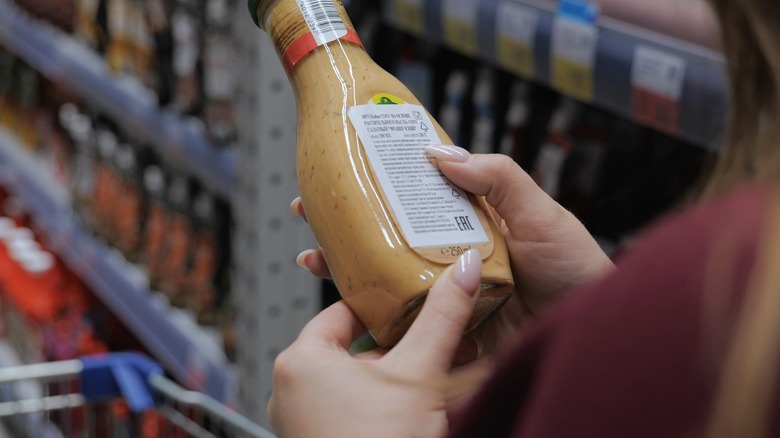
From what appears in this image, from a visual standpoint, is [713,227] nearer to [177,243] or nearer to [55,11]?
[177,243]

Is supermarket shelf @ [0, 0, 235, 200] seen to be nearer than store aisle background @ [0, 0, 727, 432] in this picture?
No

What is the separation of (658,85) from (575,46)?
153 mm

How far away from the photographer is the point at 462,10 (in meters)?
1.36

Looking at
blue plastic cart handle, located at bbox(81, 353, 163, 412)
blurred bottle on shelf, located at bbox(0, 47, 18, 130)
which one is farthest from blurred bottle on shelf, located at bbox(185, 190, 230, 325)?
blurred bottle on shelf, located at bbox(0, 47, 18, 130)

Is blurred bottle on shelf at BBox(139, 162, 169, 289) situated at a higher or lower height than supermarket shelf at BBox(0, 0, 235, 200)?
lower

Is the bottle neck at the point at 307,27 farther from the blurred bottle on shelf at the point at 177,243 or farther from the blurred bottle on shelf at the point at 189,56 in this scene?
the blurred bottle on shelf at the point at 177,243

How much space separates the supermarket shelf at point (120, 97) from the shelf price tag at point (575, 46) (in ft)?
2.40

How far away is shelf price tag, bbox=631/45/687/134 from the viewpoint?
1.02 metres

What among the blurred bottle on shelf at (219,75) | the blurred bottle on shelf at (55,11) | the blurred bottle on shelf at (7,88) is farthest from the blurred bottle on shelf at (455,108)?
the blurred bottle on shelf at (7,88)

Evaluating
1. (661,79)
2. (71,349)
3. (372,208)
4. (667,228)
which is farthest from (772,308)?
(71,349)

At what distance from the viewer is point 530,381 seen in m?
0.42

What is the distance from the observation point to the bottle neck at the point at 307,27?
2.56 feet

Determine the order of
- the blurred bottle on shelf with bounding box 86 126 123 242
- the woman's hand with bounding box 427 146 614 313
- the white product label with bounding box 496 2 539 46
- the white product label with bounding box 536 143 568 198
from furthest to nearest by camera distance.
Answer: the blurred bottle on shelf with bounding box 86 126 123 242
the white product label with bounding box 536 143 568 198
the white product label with bounding box 496 2 539 46
the woman's hand with bounding box 427 146 614 313

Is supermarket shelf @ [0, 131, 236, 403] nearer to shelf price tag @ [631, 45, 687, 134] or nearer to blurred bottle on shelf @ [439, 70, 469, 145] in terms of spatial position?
blurred bottle on shelf @ [439, 70, 469, 145]
